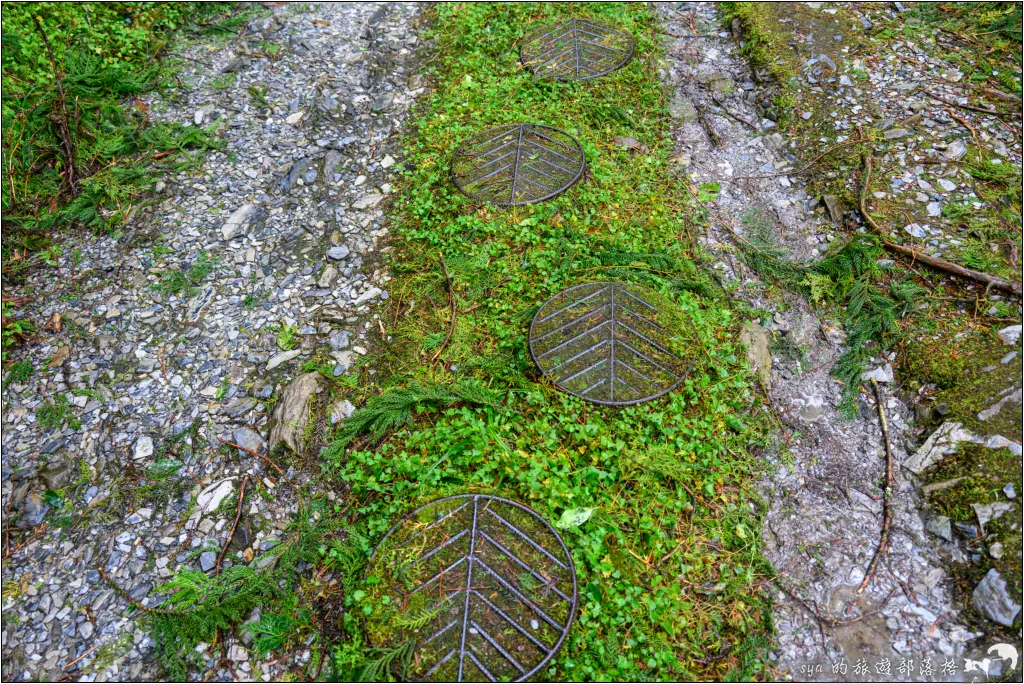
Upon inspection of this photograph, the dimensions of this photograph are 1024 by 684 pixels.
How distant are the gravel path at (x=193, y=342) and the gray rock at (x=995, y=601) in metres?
2.74

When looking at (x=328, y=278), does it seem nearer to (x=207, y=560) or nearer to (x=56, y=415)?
(x=56, y=415)

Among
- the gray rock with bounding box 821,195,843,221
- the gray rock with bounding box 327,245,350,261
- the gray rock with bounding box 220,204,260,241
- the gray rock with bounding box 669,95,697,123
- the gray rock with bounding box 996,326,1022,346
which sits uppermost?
the gray rock with bounding box 669,95,697,123

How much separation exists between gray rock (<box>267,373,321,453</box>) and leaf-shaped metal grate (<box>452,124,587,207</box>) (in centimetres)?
168

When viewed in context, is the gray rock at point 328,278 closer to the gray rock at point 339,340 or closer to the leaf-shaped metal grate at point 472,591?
the gray rock at point 339,340

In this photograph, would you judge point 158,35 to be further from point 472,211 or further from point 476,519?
point 476,519

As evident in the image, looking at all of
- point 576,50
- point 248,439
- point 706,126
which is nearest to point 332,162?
point 576,50

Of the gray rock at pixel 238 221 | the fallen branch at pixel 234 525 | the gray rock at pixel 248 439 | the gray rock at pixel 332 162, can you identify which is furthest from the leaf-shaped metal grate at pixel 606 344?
the gray rock at pixel 238 221

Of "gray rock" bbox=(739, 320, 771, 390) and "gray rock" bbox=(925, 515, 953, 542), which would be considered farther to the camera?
"gray rock" bbox=(739, 320, 771, 390)

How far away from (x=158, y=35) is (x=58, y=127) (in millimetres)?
1631

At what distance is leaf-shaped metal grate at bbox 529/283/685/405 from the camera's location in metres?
3.37

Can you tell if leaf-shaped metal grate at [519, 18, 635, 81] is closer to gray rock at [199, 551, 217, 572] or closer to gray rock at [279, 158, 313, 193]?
gray rock at [279, 158, 313, 193]

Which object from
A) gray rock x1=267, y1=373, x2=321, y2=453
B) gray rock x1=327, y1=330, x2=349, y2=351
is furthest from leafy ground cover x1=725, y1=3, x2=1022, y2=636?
gray rock x1=267, y1=373, x2=321, y2=453

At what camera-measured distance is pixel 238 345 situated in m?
3.78

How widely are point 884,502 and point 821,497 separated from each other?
27cm
